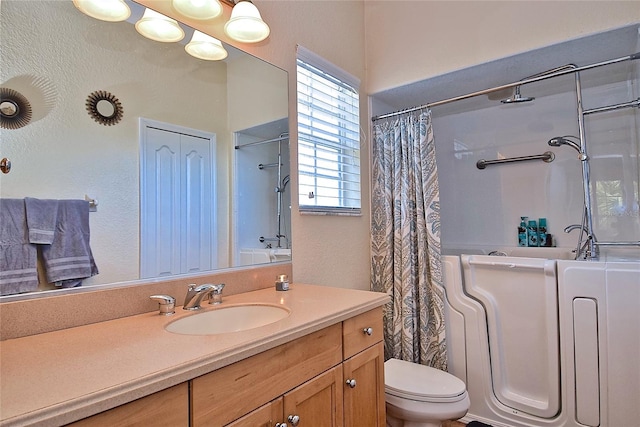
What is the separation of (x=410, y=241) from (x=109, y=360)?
175cm

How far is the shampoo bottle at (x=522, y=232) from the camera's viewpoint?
271 cm

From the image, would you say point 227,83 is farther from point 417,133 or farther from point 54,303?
point 417,133

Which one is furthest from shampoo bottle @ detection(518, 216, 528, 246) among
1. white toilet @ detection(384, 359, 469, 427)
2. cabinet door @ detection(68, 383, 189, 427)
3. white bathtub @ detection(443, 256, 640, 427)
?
cabinet door @ detection(68, 383, 189, 427)

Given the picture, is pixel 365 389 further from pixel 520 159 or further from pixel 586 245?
pixel 520 159

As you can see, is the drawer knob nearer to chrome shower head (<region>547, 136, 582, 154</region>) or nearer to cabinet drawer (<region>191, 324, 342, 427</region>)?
cabinet drawer (<region>191, 324, 342, 427</region>)

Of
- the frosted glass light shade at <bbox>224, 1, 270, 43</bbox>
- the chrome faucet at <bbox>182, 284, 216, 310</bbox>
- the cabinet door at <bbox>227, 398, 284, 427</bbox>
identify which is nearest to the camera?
the cabinet door at <bbox>227, 398, 284, 427</bbox>

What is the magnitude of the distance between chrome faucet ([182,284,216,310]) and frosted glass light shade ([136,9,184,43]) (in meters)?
0.91

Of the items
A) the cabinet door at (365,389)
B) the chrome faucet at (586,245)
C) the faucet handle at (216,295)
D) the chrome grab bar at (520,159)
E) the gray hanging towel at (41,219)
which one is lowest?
the cabinet door at (365,389)

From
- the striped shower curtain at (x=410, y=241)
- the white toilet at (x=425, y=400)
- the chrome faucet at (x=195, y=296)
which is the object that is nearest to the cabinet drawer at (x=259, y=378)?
the chrome faucet at (x=195, y=296)

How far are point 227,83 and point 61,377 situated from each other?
1224 mm

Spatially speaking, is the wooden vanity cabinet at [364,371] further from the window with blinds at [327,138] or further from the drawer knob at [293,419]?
the window with blinds at [327,138]

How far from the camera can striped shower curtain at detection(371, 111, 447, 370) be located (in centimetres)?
207

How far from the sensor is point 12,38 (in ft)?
3.05

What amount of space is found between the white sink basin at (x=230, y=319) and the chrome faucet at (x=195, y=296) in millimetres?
45
